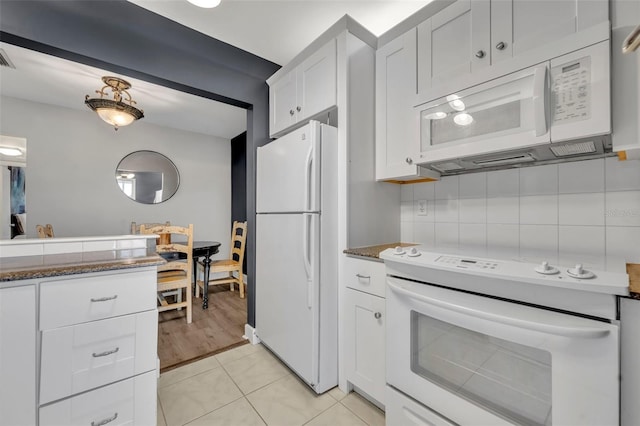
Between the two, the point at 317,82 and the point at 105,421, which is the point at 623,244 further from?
the point at 105,421

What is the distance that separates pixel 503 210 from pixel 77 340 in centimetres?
225

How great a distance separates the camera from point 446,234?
1.82 metres

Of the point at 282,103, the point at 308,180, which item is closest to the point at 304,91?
the point at 282,103

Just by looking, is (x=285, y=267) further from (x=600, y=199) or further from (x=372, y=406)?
(x=600, y=199)

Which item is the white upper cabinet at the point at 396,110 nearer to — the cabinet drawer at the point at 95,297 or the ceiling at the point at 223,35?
the ceiling at the point at 223,35

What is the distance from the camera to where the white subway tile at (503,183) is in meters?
1.53

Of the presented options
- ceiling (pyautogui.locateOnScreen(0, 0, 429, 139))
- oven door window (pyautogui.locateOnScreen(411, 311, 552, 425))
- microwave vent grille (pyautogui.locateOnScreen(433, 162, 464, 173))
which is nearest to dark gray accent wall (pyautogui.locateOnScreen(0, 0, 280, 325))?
ceiling (pyautogui.locateOnScreen(0, 0, 429, 139))

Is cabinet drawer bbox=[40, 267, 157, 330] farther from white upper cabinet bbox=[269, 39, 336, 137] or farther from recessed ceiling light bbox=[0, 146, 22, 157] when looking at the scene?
recessed ceiling light bbox=[0, 146, 22, 157]

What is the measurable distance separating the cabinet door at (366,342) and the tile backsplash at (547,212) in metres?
0.70

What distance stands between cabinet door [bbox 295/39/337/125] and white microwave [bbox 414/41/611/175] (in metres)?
0.62

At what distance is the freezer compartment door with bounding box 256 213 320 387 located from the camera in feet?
5.42

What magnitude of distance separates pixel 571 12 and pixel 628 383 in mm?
1401

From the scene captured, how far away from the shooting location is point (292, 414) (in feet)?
5.03

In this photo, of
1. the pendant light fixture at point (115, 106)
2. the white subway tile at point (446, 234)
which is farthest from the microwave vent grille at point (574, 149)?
the pendant light fixture at point (115, 106)
